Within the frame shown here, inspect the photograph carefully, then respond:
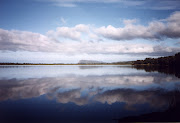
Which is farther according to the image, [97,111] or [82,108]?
[82,108]

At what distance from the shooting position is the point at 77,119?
31.4 feet

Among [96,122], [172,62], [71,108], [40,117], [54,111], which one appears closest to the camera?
[96,122]

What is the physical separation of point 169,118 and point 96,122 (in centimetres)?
536

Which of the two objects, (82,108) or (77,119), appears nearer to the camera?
(77,119)

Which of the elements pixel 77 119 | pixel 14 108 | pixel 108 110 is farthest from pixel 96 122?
pixel 14 108

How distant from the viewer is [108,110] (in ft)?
37.0

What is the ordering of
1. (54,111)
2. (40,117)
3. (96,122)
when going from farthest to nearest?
(54,111)
(40,117)
(96,122)

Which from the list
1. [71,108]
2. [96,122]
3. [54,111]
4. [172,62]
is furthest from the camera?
[172,62]

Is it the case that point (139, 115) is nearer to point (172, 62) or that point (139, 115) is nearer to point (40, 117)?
point (40, 117)

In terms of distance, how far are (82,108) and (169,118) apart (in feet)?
22.7

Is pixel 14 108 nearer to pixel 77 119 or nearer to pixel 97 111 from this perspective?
pixel 77 119

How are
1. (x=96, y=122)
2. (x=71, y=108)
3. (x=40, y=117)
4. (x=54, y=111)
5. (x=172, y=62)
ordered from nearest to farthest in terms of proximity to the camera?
(x=96, y=122) → (x=40, y=117) → (x=54, y=111) → (x=71, y=108) → (x=172, y=62)

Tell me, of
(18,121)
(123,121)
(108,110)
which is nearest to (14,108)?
(18,121)

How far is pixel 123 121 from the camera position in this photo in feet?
30.4
